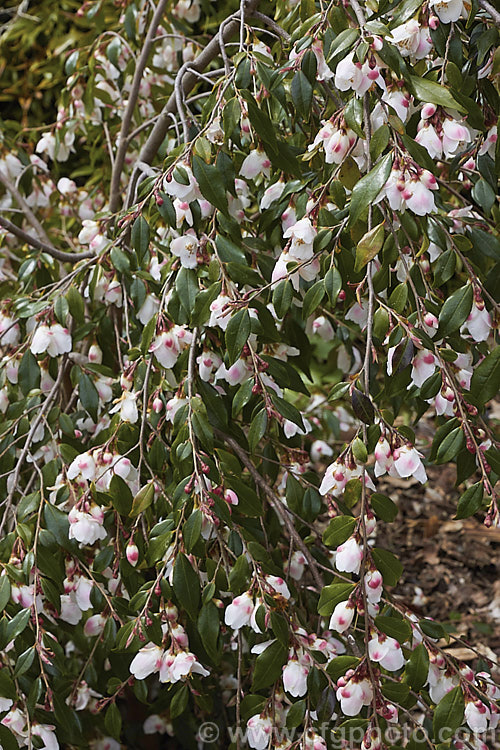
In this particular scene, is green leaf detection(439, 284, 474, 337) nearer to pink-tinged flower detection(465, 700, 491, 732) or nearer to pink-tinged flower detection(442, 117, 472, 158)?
pink-tinged flower detection(442, 117, 472, 158)

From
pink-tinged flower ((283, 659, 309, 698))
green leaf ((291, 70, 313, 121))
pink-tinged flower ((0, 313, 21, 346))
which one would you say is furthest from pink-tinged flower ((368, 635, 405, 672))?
pink-tinged flower ((0, 313, 21, 346))

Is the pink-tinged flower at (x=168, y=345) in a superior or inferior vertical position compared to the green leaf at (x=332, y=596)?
superior

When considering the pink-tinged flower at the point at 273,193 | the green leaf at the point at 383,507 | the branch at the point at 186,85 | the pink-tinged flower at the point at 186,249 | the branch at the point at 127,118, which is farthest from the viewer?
the branch at the point at 127,118

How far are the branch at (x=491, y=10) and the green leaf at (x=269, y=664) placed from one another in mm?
786

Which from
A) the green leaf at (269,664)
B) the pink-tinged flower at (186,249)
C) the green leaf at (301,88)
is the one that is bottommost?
the green leaf at (269,664)

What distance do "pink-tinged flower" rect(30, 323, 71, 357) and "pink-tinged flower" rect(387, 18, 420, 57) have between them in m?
0.62

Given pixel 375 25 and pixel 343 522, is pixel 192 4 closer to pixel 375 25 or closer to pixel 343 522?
pixel 375 25

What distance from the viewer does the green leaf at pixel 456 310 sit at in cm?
91

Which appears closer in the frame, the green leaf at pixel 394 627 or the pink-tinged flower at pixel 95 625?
the green leaf at pixel 394 627

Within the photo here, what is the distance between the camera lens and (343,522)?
34.9 inches

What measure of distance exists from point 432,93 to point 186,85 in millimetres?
705

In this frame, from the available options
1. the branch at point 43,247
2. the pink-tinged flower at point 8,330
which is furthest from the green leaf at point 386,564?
the branch at point 43,247

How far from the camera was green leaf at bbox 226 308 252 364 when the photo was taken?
919mm

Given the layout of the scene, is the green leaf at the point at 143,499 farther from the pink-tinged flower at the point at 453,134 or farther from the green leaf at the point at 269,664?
the pink-tinged flower at the point at 453,134
